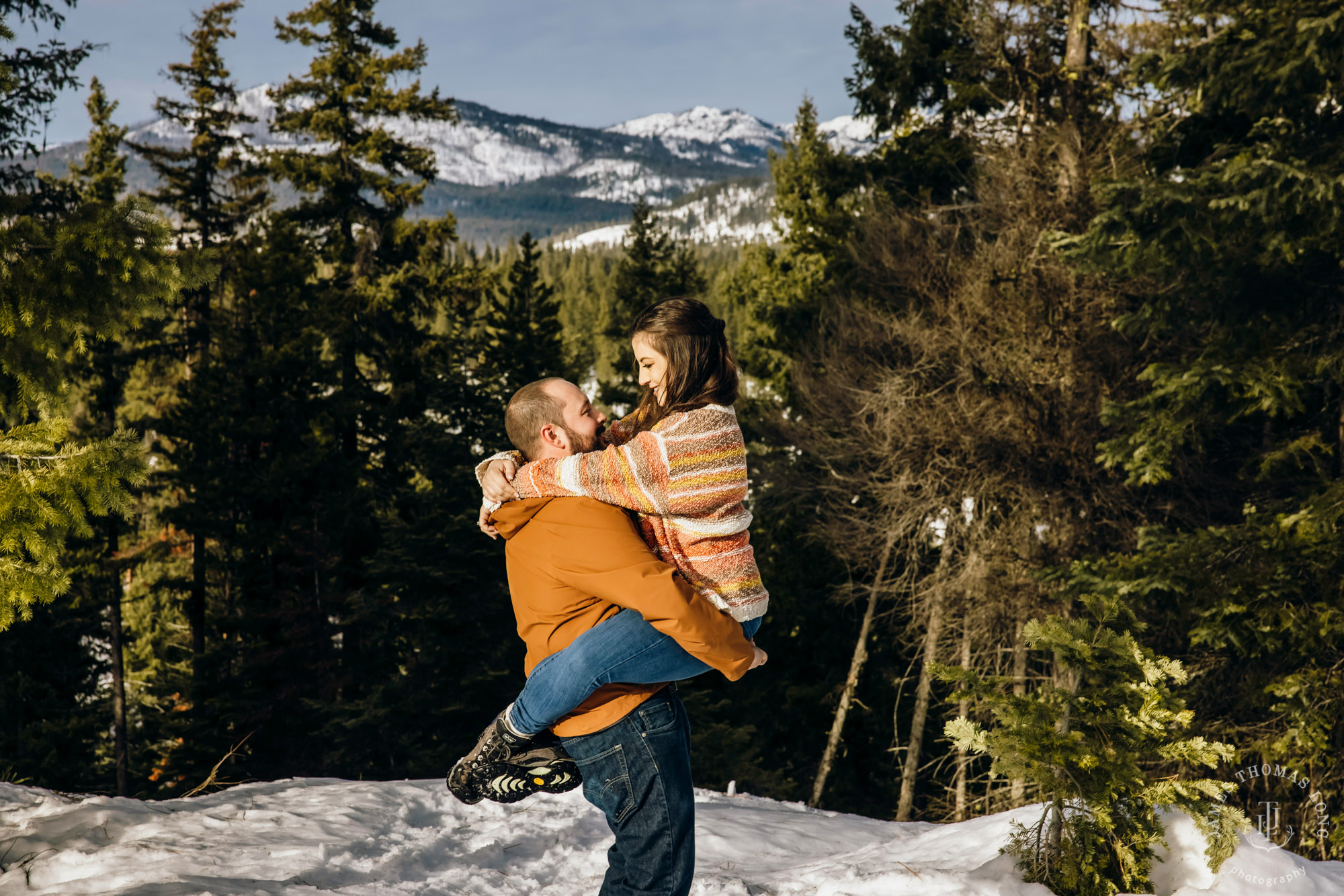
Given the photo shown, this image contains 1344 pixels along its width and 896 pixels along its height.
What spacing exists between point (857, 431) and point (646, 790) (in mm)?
12341

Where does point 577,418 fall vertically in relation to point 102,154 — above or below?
below

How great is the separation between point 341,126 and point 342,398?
573 cm

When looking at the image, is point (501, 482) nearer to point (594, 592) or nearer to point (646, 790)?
point (594, 592)

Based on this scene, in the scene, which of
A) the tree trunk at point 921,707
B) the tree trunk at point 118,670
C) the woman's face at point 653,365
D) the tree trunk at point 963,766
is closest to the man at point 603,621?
the woman's face at point 653,365

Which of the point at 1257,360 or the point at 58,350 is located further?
the point at 1257,360

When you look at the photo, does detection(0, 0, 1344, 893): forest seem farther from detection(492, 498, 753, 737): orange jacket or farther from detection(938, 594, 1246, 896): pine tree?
detection(492, 498, 753, 737): orange jacket

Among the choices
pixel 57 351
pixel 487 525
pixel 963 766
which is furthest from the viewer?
pixel 963 766

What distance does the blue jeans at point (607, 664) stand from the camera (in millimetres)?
2311

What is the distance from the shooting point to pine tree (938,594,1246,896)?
11.8ft

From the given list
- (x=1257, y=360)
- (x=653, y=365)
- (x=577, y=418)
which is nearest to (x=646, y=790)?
(x=577, y=418)

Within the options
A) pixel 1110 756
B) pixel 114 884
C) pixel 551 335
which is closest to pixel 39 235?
pixel 114 884

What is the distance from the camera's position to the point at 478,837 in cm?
478

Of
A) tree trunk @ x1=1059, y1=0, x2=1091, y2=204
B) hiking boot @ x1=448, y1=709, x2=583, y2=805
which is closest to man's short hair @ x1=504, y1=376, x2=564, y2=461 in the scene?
hiking boot @ x1=448, y1=709, x2=583, y2=805

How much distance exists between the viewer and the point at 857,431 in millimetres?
14234
